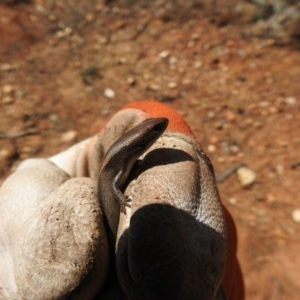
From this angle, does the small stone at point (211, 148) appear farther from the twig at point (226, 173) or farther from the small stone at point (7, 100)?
the small stone at point (7, 100)

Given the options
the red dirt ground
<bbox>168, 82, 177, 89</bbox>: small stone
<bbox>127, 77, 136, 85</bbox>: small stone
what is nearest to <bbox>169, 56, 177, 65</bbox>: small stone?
the red dirt ground

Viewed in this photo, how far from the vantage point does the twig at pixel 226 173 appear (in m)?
4.59

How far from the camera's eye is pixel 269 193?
176 inches

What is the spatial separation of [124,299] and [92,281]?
21 cm

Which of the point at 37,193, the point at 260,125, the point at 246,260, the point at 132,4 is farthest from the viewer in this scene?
the point at 132,4

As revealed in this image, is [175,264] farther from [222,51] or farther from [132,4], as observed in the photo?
[132,4]

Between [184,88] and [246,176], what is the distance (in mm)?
1683

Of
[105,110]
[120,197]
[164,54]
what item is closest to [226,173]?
[105,110]

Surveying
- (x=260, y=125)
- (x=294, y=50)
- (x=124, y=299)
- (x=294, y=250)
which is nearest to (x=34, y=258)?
(x=124, y=299)

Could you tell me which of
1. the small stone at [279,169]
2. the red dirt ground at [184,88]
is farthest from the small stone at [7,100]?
the small stone at [279,169]

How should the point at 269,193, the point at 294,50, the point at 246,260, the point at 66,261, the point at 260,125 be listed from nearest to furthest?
1. the point at 66,261
2. the point at 246,260
3. the point at 269,193
4. the point at 260,125
5. the point at 294,50

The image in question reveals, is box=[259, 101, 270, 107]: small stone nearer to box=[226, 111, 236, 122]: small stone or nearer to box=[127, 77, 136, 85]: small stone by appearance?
box=[226, 111, 236, 122]: small stone

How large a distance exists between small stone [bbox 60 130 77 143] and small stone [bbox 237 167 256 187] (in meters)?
2.13

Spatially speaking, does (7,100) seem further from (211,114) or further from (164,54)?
(211,114)
